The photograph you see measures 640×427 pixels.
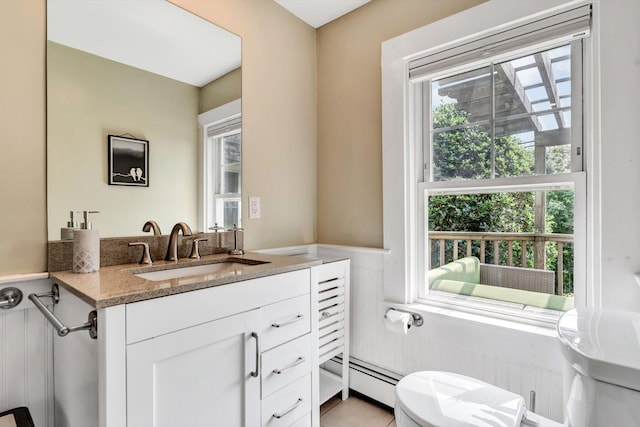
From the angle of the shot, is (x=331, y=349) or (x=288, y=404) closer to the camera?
(x=288, y=404)

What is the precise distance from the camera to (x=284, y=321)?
51.4 inches

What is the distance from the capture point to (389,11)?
1.87 metres

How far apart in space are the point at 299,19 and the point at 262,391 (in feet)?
7.03

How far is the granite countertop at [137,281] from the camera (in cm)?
87

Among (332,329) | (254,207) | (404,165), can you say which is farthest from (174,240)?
(404,165)

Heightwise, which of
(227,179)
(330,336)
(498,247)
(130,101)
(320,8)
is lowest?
(330,336)

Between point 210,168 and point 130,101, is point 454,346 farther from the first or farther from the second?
point 130,101

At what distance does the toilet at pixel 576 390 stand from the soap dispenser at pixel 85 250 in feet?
3.88

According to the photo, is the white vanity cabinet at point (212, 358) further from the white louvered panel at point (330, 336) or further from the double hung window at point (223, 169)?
the double hung window at point (223, 169)

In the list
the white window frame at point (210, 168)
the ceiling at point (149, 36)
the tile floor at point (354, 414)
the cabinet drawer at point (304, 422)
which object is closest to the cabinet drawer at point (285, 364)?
the cabinet drawer at point (304, 422)

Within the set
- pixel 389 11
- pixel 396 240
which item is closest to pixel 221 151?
pixel 396 240

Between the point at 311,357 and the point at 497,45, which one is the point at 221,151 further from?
the point at 497,45

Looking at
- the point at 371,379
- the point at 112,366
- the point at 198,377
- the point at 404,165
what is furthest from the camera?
the point at 371,379

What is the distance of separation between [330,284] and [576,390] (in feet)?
3.76
